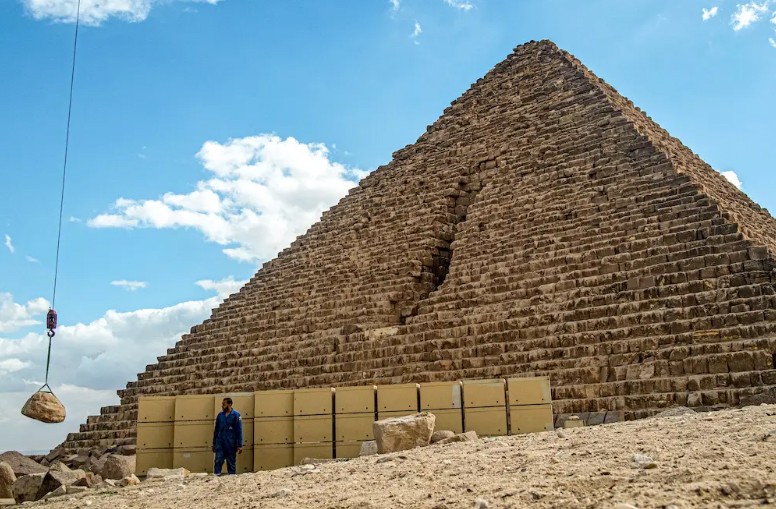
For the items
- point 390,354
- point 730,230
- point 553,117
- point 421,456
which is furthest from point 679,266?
point 553,117

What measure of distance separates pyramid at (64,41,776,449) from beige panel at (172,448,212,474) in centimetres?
390

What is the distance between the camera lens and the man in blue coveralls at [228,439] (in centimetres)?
787

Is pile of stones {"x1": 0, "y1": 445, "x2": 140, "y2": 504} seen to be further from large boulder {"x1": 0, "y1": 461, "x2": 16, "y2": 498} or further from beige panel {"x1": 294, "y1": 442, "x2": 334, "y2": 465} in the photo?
beige panel {"x1": 294, "y1": 442, "x2": 334, "y2": 465}

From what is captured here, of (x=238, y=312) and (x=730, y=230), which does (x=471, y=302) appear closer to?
(x=730, y=230)

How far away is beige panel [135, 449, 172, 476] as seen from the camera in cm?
862

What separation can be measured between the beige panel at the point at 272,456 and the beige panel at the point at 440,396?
1.53m

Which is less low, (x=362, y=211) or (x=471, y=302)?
(x=362, y=211)

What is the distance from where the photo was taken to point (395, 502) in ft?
14.6

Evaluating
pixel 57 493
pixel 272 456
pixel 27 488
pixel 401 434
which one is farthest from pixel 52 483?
pixel 401 434

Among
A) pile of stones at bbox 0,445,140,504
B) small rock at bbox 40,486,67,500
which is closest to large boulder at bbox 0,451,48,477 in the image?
pile of stones at bbox 0,445,140,504

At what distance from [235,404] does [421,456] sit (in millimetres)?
3180

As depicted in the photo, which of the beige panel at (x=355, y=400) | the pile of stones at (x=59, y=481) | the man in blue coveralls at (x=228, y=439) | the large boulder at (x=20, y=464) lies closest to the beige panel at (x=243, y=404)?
the man in blue coveralls at (x=228, y=439)

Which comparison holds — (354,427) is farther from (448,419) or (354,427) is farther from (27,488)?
(27,488)

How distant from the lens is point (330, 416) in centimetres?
820
